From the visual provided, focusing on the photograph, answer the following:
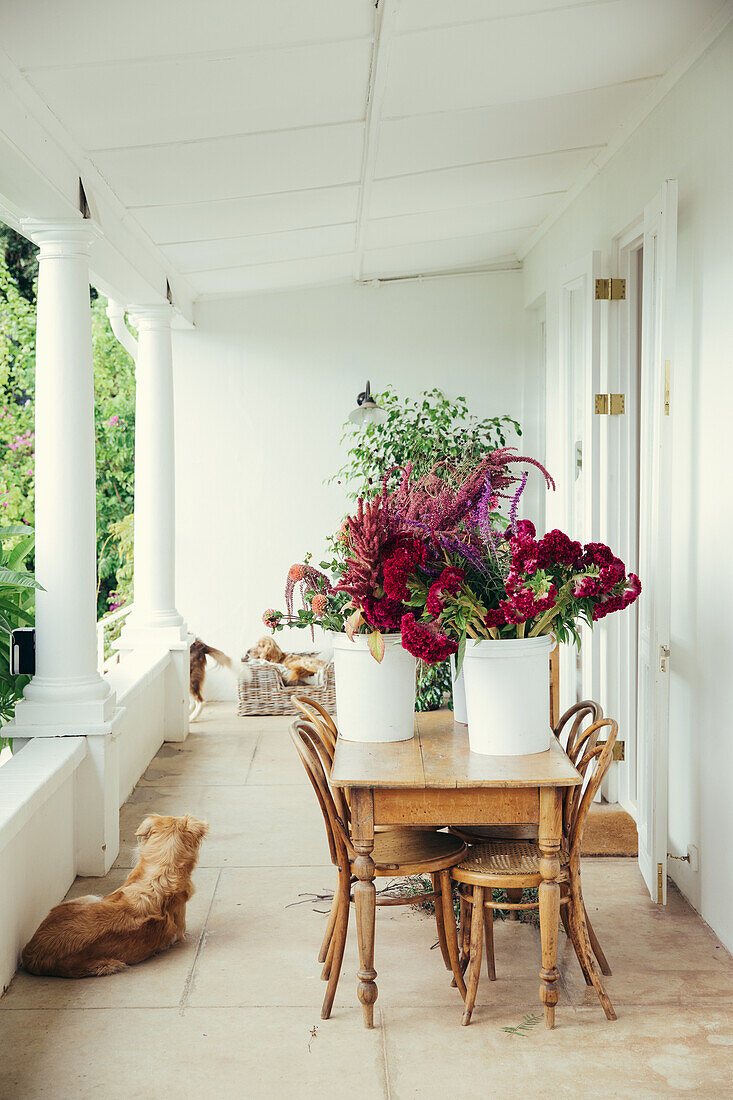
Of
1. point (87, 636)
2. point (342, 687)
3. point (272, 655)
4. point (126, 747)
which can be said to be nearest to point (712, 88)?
point (342, 687)

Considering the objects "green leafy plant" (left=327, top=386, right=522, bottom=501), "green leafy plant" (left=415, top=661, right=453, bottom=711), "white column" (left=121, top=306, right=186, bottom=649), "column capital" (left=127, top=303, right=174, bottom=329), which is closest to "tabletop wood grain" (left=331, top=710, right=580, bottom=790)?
"green leafy plant" (left=415, top=661, right=453, bottom=711)

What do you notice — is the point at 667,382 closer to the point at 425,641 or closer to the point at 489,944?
the point at 425,641

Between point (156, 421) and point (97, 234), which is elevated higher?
point (97, 234)

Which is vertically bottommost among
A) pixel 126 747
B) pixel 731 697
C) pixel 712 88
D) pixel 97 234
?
pixel 126 747

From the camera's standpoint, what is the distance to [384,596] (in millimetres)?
2750

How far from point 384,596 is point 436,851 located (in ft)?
2.34

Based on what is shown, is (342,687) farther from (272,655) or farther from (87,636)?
(272,655)

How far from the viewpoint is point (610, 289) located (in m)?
4.39

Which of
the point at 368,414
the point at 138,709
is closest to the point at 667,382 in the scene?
the point at 368,414

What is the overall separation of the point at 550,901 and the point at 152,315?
4371mm

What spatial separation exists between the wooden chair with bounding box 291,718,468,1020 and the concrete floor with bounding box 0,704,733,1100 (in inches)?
6.8

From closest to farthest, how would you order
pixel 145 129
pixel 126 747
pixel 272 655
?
pixel 145 129 → pixel 126 747 → pixel 272 655

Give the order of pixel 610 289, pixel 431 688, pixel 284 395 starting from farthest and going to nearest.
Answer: pixel 284 395
pixel 431 688
pixel 610 289

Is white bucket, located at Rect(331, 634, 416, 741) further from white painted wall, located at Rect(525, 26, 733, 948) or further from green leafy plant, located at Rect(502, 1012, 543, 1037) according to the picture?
white painted wall, located at Rect(525, 26, 733, 948)
